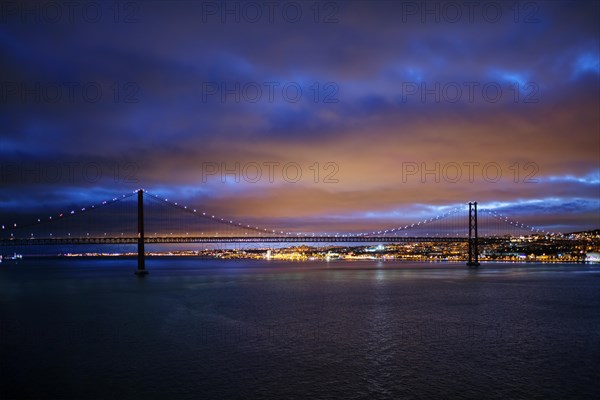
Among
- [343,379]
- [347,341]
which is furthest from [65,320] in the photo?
[343,379]

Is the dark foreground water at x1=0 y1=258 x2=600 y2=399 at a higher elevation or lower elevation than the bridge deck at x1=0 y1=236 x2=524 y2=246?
lower

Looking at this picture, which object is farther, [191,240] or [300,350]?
[191,240]

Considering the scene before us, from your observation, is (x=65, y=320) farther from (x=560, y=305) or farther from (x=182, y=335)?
(x=560, y=305)

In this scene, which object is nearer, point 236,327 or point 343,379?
point 343,379

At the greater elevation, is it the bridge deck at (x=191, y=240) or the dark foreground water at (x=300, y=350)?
the bridge deck at (x=191, y=240)

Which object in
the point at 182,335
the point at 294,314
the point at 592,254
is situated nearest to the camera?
the point at 182,335

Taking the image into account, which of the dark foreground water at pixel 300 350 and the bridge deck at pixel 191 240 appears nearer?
the dark foreground water at pixel 300 350

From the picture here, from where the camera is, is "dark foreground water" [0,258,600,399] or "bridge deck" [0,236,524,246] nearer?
"dark foreground water" [0,258,600,399]

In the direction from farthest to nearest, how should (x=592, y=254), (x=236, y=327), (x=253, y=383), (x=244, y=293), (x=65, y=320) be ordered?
(x=592, y=254) → (x=244, y=293) → (x=65, y=320) → (x=236, y=327) → (x=253, y=383)

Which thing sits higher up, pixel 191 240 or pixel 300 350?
pixel 191 240

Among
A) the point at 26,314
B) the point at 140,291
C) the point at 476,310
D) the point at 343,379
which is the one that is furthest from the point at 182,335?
the point at 140,291
